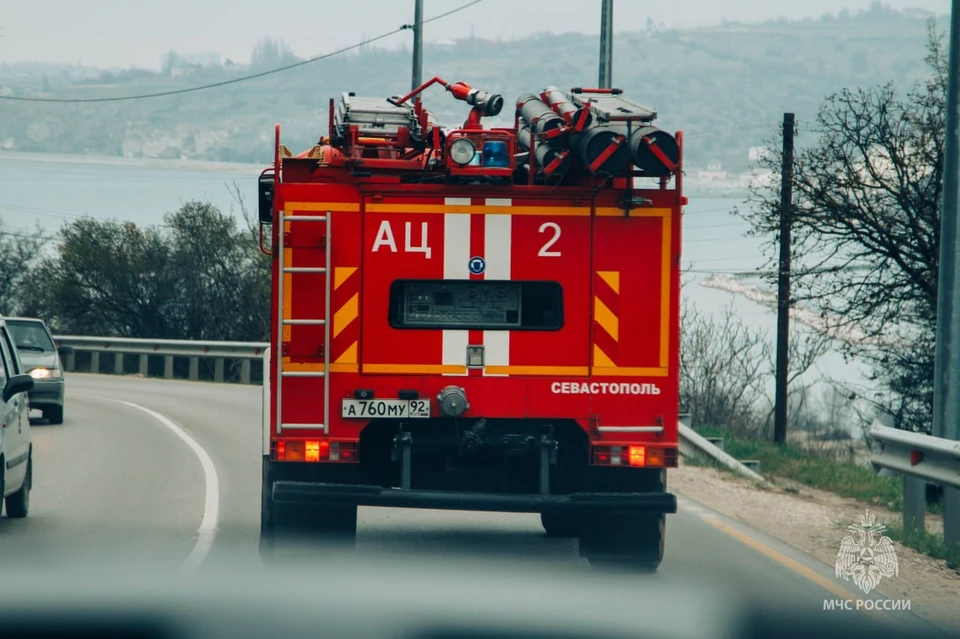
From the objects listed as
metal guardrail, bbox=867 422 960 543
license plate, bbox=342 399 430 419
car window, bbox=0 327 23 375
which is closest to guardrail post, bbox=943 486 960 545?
metal guardrail, bbox=867 422 960 543

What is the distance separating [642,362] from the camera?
27.4 feet

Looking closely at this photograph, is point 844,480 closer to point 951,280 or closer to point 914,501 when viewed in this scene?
point 914,501

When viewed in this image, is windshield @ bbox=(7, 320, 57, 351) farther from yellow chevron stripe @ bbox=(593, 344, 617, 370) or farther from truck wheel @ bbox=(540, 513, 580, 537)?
yellow chevron stripe @ bbox=(593, 344, 617, 370)

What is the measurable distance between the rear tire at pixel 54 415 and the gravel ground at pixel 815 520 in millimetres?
9784

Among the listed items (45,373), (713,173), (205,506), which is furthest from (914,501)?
(713,173)

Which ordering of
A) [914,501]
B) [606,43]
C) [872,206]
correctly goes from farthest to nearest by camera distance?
[872,206] → [606,43] → [914,501]

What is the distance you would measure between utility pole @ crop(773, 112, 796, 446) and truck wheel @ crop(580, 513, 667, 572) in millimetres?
14252

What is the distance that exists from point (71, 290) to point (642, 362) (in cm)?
3737

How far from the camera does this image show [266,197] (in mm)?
8844

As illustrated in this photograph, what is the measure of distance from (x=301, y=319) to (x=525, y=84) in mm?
117518

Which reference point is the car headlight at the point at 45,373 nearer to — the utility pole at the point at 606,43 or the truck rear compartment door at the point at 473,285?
the utility pole at the point at 606,43

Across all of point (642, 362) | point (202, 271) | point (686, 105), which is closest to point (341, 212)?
point (642, 362)

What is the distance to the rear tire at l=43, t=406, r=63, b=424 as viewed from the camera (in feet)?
66.1

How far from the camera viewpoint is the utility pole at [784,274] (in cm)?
2236
